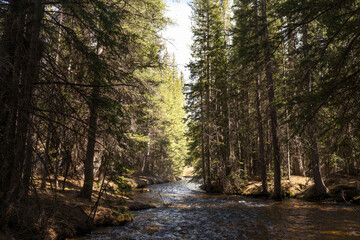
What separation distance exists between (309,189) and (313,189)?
0.51 m

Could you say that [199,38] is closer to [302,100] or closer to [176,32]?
[176,32]

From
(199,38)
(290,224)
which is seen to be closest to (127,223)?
(290,224)

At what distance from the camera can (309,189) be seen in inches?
583

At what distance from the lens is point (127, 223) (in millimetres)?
8617

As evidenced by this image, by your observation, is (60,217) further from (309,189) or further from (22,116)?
(309,189)

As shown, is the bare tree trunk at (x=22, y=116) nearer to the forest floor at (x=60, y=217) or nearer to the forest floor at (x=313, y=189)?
the forest floor at (x=60, y=217)

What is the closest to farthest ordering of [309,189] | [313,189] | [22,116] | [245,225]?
[22,116] → [245,225] → [313,189] → [309,189]

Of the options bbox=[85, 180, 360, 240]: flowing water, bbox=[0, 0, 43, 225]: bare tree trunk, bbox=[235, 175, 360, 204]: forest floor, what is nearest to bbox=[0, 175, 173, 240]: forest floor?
bbox=[0, 0, 43, 225]: bare tree trunk

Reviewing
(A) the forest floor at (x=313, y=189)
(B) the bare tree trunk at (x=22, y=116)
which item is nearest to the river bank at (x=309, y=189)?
(A) the forest floor at (x=313, y=189)

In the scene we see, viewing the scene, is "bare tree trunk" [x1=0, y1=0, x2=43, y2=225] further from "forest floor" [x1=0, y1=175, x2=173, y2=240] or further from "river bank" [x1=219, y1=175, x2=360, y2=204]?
"river bank" [x1=219, y1=175, x2=360, y2=204]

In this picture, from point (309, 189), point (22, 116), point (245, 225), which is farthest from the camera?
point (309, 189)

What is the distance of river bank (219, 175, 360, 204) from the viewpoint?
12.8 m

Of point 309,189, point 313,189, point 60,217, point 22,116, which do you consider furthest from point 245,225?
point 309,189

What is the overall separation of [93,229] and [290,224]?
711cm
